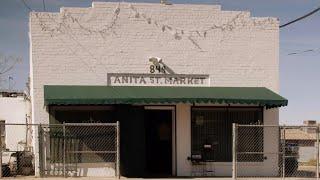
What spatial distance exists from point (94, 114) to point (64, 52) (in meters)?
2.41

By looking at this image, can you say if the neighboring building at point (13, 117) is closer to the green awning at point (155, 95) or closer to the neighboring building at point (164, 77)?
the neighboring building at point (164, 77)

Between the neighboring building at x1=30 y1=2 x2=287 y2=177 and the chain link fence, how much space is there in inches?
6.9

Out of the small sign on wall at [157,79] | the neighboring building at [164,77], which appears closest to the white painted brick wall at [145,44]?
the neighboring building at [164,77]

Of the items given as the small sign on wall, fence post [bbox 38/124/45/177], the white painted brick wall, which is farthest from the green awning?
fence post [bbox 38/124/45/177]

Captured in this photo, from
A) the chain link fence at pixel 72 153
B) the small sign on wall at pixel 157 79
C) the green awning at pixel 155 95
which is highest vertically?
the small sign on wall at pixel 157 79

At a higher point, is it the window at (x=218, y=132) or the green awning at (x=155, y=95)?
the green awning at (x=155, y=95)

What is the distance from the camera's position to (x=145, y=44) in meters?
20.5

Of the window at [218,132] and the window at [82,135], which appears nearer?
the window at [82,135]

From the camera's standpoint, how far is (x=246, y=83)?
69.5ft

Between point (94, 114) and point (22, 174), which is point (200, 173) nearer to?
point (94, 114)

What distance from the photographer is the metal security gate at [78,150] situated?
64.0ft

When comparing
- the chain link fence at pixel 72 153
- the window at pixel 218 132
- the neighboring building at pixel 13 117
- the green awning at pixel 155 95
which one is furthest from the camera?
the neighboring building at pixel 13 117

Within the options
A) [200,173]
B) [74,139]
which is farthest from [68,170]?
[200,173]

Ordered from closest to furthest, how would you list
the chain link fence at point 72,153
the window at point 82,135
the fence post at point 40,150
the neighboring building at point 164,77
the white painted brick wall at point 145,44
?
1. the fence post at point 40,150
2. the chain link fence at point 72,153
3. the window at point 82,135
4. the neighboring building at point 164,77
5. the white painted brick wall at point 145,44
